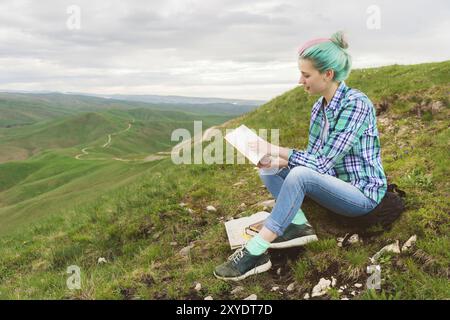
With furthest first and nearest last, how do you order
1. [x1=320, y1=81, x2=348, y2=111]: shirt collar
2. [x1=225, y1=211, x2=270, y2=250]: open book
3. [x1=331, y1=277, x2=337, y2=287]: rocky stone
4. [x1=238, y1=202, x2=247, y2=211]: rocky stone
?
[x1=238, y1=202, x2=247, y2=211]: rocky stone, [x1=225, y1=211, x2=270, y2=250]: open book, [x1=320, y1=81, x2=348, y2=111]: shirt collar, [x1=331, y1=277, x2=337, y2=287]: rocky stone

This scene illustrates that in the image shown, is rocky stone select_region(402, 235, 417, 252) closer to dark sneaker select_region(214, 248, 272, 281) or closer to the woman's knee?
the woman's knee

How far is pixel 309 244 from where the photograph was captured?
6535 millimetres

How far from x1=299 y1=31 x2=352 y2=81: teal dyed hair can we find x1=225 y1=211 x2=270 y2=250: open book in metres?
3.01

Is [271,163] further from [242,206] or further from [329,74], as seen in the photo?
[242,206]

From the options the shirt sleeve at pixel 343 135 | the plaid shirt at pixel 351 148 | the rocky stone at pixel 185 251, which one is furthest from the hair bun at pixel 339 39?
the rocky stone at pixel 185 251

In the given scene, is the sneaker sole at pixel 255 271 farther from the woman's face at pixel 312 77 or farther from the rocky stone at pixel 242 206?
the rocky stone at pixel 242 206

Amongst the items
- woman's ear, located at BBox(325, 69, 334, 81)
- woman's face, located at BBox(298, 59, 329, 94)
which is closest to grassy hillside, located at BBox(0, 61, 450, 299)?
woman's face, located at BBox(298, 59, 329, 94)

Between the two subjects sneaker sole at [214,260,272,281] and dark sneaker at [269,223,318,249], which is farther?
dark sneaker at [269,223,318,249]

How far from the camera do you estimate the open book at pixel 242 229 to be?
7078 mm

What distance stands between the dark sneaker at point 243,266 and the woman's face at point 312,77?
274 cm

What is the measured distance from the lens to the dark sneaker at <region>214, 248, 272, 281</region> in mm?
6090
